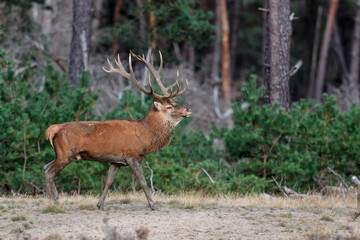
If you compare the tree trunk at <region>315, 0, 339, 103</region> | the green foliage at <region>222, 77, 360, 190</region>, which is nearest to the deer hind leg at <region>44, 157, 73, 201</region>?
the green foliage at <region>222, 77, 360, 190</region>

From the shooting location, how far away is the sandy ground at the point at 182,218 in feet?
25.3

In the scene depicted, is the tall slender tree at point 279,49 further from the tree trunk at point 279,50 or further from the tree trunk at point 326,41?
the tree trunk at point 326,41

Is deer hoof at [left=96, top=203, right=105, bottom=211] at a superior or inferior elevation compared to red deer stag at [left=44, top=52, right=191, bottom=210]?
inferior

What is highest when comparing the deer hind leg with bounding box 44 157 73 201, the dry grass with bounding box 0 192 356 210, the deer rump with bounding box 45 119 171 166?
the deer rump with bounding box 45 119 171 166

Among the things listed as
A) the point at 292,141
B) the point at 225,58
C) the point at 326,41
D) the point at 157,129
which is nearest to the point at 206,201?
the point at 157,129

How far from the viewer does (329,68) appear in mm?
38812

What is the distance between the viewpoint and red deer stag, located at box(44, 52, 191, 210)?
28.7ft

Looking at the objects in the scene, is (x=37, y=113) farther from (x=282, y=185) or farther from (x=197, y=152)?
(x=282, y=185)

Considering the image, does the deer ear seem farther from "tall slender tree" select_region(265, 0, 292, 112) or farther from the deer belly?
"tall slender tree" select_region(265, 0, 292, 112)

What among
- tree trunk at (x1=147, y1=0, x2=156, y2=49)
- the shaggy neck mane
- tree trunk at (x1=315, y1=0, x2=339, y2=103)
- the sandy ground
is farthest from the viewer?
tree trunk at (x1=315, y1=0, x2=339, y2=103)

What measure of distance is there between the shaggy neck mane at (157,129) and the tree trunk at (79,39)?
7391 mm

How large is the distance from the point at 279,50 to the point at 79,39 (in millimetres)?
6146

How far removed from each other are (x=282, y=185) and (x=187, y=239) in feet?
20.0

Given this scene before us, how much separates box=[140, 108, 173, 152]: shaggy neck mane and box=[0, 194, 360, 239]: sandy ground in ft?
3.74
